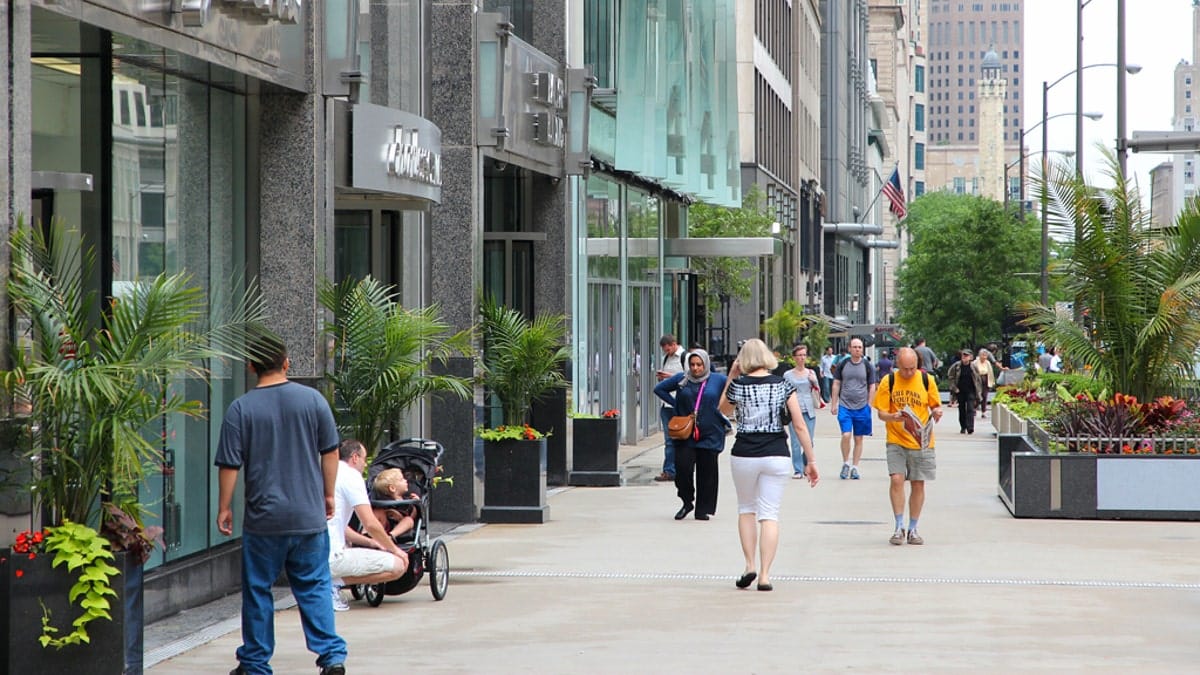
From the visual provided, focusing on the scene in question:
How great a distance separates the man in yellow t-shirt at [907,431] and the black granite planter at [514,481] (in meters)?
3.24

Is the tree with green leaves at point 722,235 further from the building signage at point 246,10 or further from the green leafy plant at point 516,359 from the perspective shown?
the building signage at point 246,10

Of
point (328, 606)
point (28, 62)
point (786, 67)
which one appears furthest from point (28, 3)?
point (786, 67)

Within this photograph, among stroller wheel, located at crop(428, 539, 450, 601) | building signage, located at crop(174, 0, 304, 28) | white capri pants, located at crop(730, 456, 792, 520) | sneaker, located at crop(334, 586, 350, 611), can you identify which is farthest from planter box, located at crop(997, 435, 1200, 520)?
building signage, located at crop(174, 0, 304, 28)

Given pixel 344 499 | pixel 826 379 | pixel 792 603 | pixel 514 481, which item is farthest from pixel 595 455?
pixel 826 379

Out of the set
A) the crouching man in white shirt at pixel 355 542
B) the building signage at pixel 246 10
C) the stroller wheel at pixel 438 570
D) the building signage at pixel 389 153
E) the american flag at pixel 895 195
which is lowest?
the stroller wheel at pixel 438 570

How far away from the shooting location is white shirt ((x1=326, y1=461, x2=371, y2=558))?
10.3 metres

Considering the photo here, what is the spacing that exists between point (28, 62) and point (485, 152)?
9.45 m

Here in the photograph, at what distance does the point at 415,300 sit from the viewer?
17250 millimetres

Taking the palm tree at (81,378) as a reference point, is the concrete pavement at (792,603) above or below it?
below

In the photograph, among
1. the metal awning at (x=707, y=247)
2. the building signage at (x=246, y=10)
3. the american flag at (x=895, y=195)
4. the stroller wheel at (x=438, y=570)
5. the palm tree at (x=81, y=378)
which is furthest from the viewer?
the american flag at (x=895, y=195)

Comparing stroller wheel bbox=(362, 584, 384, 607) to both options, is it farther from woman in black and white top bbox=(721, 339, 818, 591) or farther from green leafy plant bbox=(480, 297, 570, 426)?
green leafy plant bbox=(480, 297, 570, 426)

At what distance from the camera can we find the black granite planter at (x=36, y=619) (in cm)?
740

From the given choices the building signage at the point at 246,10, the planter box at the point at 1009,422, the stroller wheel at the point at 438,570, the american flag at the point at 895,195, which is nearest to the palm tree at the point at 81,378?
the building signage at the point at 246,10

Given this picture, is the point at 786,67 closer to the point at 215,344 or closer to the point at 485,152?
the point at 485,152
